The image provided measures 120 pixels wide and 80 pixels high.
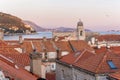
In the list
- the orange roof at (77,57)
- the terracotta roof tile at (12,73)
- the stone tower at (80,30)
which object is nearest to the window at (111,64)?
the orange roof at (77,57)

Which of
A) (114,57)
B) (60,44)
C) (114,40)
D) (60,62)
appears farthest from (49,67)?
(114,40)

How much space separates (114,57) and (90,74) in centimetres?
304

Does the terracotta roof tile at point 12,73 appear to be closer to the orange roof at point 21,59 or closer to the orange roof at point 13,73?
the orange roof at point 13,73

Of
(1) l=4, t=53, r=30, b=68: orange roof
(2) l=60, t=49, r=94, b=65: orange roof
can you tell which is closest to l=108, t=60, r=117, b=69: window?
(2) l=60, t=49, r=94, b=65: orange roof

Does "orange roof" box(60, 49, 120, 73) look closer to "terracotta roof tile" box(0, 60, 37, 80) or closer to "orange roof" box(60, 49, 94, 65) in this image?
"orange roof" box(60, 49, 94, 65)

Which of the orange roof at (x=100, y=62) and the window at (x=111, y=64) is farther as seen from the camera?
the window at (x=111, y=64)

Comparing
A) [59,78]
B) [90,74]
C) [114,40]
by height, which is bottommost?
[114,40]

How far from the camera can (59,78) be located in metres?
43.1

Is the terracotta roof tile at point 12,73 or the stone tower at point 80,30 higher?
the terracotta roof tile at point 12,73

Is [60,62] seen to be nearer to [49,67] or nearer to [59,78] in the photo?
[59,78]

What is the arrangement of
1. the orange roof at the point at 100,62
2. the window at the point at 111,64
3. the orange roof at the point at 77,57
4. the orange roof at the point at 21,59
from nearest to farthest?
the orange roof at the point at 21,59
the orange roof at the point at 100,62
the window at the point at 111,64
the orange roof at the point at 77,57

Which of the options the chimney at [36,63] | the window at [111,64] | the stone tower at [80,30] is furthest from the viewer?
the stone tower at [80,30]

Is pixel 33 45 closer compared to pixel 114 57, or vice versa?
pixel 114 57

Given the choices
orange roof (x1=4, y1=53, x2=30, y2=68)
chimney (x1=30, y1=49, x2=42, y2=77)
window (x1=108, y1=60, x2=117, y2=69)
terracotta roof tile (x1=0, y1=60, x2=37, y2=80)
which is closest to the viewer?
terracotta roof tile (x1=0, y1=60, x2=37, y2=80)
